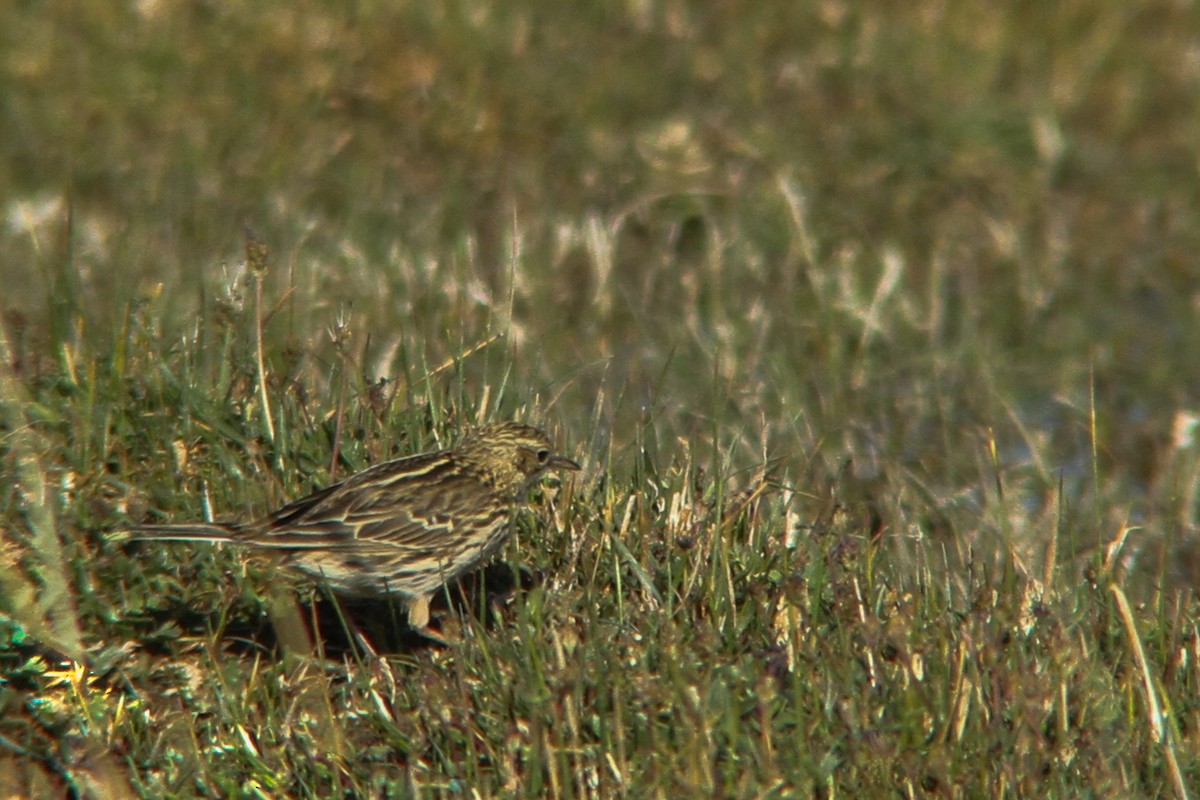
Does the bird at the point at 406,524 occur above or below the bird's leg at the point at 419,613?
above

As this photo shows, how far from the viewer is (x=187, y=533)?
5.11m

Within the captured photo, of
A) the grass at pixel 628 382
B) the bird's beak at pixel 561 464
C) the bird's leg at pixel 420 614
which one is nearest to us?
the grass at pixel 628 382

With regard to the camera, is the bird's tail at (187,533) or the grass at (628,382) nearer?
the grass at (628,382)

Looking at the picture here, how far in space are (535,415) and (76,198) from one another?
12.7 ft

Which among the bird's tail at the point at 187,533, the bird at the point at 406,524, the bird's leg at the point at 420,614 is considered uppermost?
the bird's tail at the point at 187,533

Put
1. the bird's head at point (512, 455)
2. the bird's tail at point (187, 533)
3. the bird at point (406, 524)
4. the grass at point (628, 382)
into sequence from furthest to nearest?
the bird's head at point (512, 455)
the bird at point (406, 524)
the bird's tail at point (187, 533)
the grass at point (628, 382)

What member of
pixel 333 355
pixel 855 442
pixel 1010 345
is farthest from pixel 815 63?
pixel 333 355

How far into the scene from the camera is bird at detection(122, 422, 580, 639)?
524cm

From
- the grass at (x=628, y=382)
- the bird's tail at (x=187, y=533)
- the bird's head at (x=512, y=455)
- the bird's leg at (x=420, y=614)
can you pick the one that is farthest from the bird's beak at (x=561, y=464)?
the bird's tail at (x=187, y=533)

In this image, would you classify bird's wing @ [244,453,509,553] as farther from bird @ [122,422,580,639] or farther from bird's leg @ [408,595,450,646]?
bird's leg @ [408,595,450,646]

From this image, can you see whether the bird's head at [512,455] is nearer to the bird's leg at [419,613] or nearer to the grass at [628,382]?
the grass at [628,382]

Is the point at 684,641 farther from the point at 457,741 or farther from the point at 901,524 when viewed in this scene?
the point at 901,524

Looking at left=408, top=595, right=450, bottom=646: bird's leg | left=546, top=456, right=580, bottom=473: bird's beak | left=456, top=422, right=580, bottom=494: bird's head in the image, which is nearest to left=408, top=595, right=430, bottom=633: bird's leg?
left=408, top=595, right=450, bottom=646: bird's leg

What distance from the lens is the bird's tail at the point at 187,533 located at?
5090 mm
